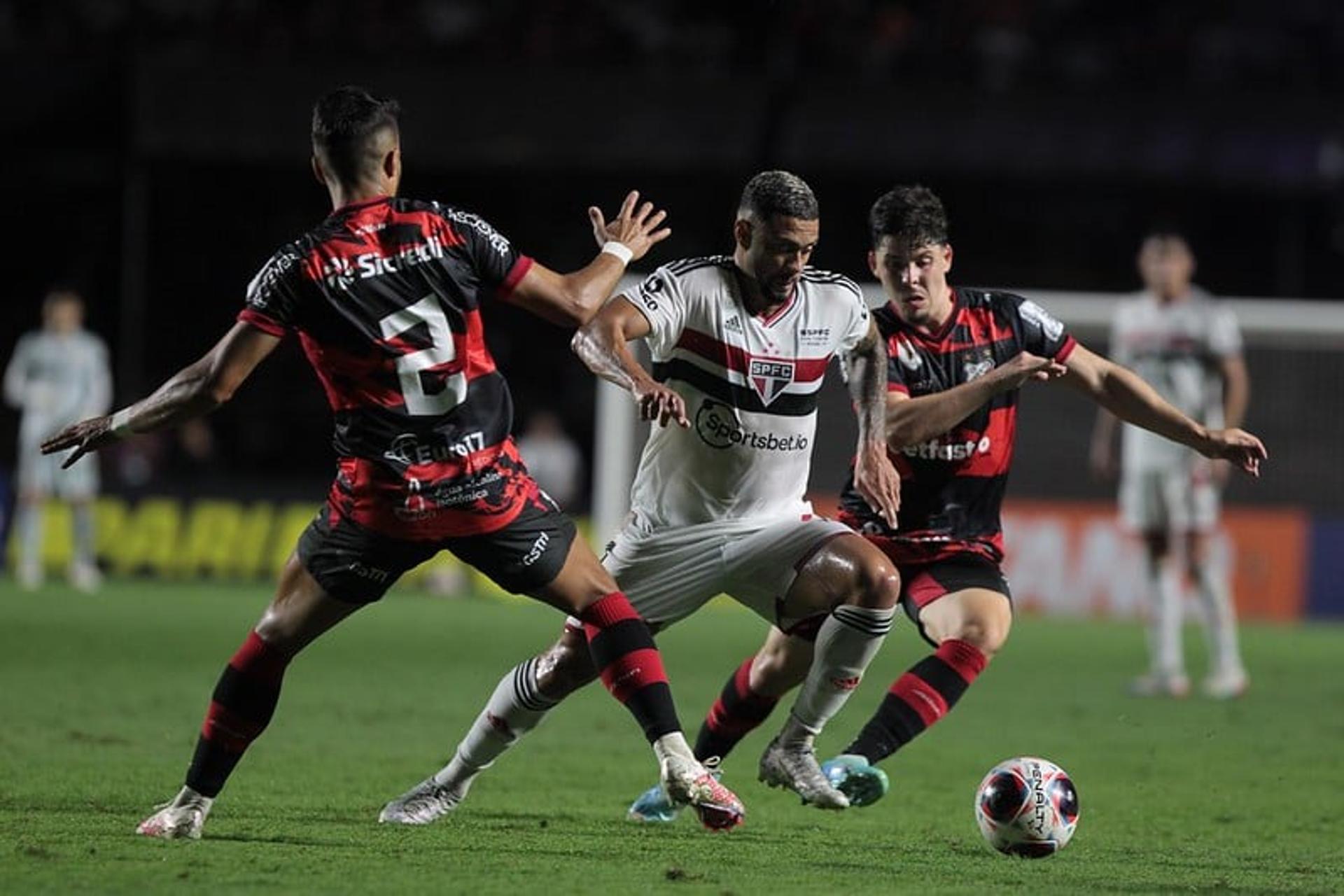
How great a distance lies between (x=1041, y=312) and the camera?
710 cm

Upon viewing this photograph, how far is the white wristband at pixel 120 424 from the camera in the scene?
219 inches

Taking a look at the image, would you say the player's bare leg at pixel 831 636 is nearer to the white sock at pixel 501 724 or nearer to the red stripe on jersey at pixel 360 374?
the white sock at pixel 501 724

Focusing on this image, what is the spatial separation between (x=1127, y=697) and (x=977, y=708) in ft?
3.86

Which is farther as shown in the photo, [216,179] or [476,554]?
[216,179]

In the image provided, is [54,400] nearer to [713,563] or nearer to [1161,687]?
[1161,687]

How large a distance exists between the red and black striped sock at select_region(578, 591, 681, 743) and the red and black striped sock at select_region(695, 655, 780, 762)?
1048mm

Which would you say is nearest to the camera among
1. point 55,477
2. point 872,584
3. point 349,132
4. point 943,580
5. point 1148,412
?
point 349,132

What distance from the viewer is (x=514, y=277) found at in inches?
221

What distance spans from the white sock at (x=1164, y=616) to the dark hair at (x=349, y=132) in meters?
7.05

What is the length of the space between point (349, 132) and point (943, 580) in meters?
2.53

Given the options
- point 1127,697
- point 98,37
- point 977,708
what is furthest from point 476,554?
point 98,37

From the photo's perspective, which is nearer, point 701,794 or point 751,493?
point 701,794

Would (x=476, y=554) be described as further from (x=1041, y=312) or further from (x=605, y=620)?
(x=1041, y=312)

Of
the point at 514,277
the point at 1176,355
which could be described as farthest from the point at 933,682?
the point at 1176,355
